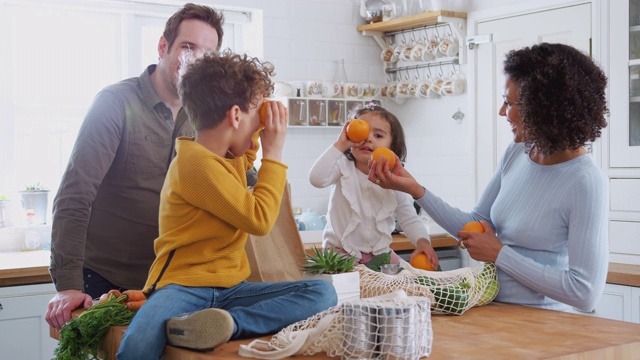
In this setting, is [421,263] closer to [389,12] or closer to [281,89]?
[281,89]

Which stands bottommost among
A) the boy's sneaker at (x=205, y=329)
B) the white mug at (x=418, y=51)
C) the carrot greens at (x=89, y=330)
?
the carrot greens at (x=89, y=330)

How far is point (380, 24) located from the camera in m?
5.55

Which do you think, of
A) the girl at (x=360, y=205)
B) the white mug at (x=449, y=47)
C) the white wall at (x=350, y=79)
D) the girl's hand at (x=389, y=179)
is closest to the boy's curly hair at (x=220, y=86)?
the girl's hand at (x=389, y=179)

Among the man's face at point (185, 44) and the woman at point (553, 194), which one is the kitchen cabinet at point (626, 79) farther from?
the man's face at point (185, 44)

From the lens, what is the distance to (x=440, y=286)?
2195 mm

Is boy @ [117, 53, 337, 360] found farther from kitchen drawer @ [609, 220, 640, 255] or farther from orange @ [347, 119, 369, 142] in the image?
kitchen drawer @ [609, 220, 640, 255]

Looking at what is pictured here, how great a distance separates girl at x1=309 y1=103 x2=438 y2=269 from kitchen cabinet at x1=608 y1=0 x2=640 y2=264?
63.1 inches

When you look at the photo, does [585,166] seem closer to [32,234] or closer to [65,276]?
[65,276]

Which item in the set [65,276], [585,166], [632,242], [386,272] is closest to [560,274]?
[585,166]

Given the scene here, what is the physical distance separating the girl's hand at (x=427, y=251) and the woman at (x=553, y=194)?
0.37 m

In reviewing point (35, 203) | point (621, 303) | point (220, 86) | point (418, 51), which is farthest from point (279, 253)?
point (418, 51)

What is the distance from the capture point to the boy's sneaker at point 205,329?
172cm

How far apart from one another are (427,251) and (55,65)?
2.91 metres

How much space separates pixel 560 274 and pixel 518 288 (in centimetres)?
15
